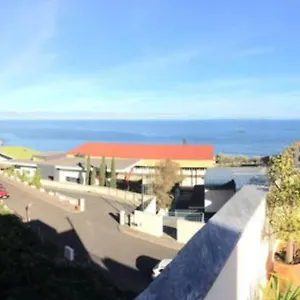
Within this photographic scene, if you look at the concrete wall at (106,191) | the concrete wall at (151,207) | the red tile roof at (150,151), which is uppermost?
the red tile roof at (150,151)

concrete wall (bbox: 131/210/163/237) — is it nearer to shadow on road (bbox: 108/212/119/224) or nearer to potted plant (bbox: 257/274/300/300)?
shadow on road (bbox: 108/212/119/224)

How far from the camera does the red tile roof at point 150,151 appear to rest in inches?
1548

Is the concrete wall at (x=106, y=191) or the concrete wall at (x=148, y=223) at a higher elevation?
the concrete wall at (x=106, y=191)

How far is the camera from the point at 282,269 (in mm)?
6996

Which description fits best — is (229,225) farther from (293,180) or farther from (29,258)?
(29,258)

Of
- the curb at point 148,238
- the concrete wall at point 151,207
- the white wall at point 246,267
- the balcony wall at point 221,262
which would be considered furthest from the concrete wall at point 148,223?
the balcony wall at point 221,262

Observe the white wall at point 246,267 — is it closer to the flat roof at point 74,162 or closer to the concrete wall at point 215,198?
the concrete wall at point 215,198

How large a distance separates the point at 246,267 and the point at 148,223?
15236 mm

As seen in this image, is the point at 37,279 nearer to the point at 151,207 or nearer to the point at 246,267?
the point at 246,267

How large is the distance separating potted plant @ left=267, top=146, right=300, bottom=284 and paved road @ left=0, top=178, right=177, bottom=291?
21.1 feet

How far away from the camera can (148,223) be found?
776 inches

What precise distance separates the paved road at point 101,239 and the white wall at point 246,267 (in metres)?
7.49

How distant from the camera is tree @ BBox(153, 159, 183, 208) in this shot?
91.5 feet

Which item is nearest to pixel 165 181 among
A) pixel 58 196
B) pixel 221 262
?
pixel 58 196
